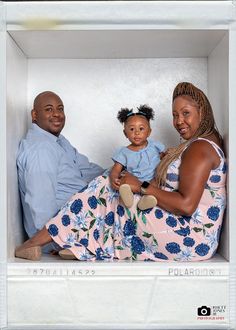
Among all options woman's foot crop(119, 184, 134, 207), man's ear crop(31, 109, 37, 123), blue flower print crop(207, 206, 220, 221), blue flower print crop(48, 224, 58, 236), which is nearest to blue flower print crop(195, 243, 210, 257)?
blue flower print crop(207, 206, 220, 221)

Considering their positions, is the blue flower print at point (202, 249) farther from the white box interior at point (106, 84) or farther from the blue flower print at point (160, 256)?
the white box interior at point (106, 84)

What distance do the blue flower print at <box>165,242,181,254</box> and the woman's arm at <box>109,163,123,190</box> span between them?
11.9 inches

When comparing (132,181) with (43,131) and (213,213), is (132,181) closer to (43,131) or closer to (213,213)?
(213,213)

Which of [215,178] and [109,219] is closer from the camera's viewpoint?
[215,178]

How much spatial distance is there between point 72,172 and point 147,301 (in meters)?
0.70

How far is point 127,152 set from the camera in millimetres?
2717

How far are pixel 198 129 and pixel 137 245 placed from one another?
20.4 inches

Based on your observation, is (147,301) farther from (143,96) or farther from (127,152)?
(143,96)

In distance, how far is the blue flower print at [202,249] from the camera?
2.61 meters

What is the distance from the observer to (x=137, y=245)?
8.70 feet

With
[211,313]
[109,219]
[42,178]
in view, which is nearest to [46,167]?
[42,178]

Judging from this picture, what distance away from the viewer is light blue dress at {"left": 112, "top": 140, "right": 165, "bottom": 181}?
2707 mm

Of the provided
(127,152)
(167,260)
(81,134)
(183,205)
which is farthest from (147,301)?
(81,134)

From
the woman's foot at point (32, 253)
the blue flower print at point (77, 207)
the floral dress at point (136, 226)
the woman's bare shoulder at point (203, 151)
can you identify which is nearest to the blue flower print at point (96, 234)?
the floral dress at point (136, 226)
